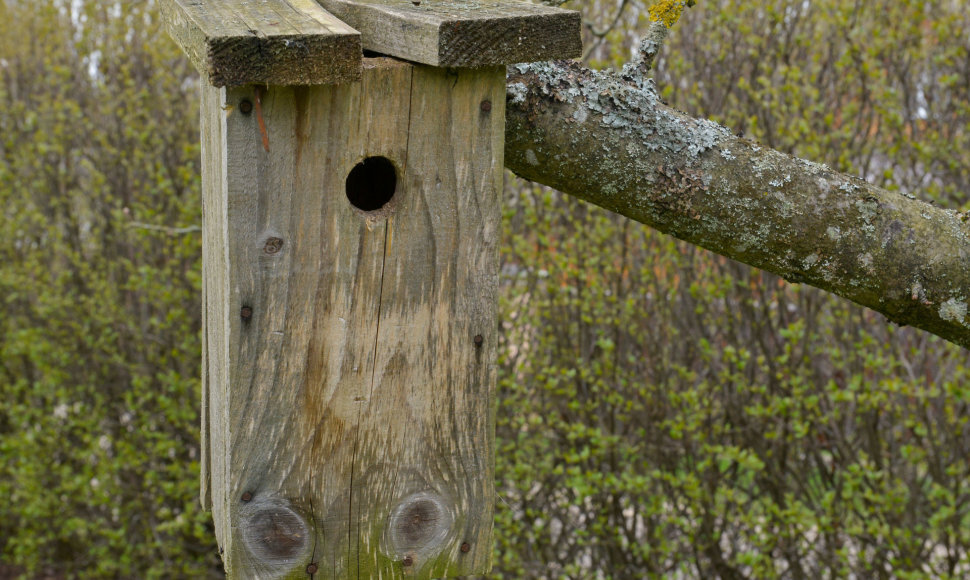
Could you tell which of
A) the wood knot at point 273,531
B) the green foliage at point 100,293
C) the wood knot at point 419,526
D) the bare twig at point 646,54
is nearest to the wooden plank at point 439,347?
the wood knot at point 419,526

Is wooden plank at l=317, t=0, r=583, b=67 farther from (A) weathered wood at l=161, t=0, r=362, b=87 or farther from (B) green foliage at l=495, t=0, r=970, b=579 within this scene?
(B) green foliage at l=495, t=0, r=970, b=579

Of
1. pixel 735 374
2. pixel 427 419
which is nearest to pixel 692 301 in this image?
pixel 735 374

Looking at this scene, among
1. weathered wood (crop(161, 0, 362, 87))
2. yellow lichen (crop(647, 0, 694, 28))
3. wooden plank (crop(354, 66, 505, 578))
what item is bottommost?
wooden plank (crop(354, 66, 505, 578))

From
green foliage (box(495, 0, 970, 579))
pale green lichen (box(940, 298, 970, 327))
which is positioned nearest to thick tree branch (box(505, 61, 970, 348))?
pale green lichen (box(940, 298, 970, 327))

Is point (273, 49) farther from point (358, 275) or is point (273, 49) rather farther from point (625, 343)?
point (625, 343)

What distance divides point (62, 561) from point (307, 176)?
205 inches

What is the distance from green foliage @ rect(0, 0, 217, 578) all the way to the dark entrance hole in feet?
10.4

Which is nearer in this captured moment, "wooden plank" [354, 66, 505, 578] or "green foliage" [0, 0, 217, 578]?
"wooden plank" [354, 66, 505, 578]

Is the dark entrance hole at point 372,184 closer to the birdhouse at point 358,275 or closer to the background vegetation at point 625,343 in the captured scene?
the birdhouse at point 358,275

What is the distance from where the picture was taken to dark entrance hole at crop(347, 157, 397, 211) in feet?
5.07

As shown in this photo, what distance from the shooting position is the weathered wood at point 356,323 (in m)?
1.39

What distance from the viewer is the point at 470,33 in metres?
1.35

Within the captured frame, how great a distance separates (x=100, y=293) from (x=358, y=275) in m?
4.02

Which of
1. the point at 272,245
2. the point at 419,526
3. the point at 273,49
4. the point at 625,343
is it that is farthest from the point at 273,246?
the point at 625,343
